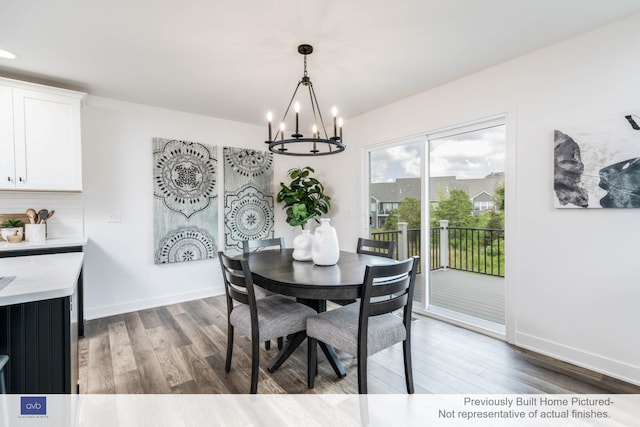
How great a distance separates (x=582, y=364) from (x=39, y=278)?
3.57 m

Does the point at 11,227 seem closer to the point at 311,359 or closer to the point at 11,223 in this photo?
the point at 11,223

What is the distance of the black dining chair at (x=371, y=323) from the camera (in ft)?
5.65

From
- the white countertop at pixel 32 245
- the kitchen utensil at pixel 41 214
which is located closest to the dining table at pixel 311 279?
the white countertop at pixel 32 245

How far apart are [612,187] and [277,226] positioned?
12.6ft

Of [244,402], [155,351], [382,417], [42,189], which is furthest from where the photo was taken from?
[42,189]

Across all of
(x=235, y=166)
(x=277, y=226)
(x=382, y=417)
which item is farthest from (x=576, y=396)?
(x=235, y=166)

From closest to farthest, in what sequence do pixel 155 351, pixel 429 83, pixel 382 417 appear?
pixel 382 417, pixel 155 351, pixel 429 83

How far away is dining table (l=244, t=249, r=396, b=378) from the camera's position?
178 cm

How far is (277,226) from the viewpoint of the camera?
189 inches

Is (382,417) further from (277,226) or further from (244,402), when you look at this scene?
(277,226)

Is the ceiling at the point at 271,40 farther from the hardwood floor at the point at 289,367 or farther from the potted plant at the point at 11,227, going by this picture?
the hardwood floor at the point at 289,367

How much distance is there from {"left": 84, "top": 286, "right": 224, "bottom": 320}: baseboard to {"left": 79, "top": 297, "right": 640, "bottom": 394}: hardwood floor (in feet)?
1.15

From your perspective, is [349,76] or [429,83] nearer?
[349,76]

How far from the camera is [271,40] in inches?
88.4
